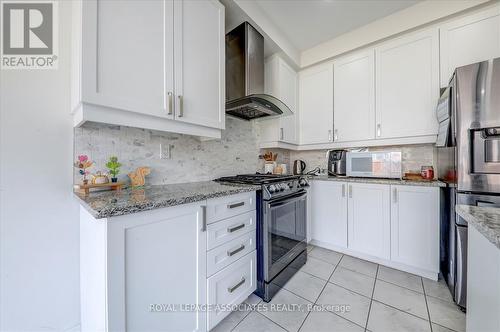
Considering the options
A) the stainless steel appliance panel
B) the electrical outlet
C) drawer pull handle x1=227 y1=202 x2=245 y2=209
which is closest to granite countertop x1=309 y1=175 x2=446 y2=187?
the stainless steel appliance panel

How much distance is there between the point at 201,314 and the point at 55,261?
912 mm

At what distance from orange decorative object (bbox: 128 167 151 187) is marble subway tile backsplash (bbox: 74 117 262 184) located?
0.06 meters

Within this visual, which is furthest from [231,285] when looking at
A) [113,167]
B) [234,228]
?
[113,167]

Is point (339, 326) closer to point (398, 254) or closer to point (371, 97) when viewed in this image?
point (398, 254)

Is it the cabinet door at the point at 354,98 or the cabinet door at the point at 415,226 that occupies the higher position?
the cabinet door at the point at 354,98

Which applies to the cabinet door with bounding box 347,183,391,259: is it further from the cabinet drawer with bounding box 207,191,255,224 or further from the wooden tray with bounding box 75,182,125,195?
the wooden tray with bounding box 75,182,125,195

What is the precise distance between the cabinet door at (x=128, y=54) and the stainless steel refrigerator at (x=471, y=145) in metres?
2.08

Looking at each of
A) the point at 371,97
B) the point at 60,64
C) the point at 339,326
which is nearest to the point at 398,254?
the point at 339,326

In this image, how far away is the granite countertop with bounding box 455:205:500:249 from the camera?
19.7 inches

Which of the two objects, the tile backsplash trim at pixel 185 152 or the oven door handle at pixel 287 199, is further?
the oven door handle at pixel 287 199

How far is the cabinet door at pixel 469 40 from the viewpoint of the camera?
167 cm

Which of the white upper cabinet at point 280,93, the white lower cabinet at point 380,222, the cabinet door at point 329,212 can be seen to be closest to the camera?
the white lower cabinet at point 380,222

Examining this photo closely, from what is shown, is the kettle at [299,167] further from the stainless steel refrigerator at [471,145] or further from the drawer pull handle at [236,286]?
the drawer pull handle at [236,286]

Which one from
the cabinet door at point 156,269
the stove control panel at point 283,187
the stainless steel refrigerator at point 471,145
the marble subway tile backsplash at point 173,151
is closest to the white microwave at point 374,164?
the stainless steel refrigerator at point 471,145
